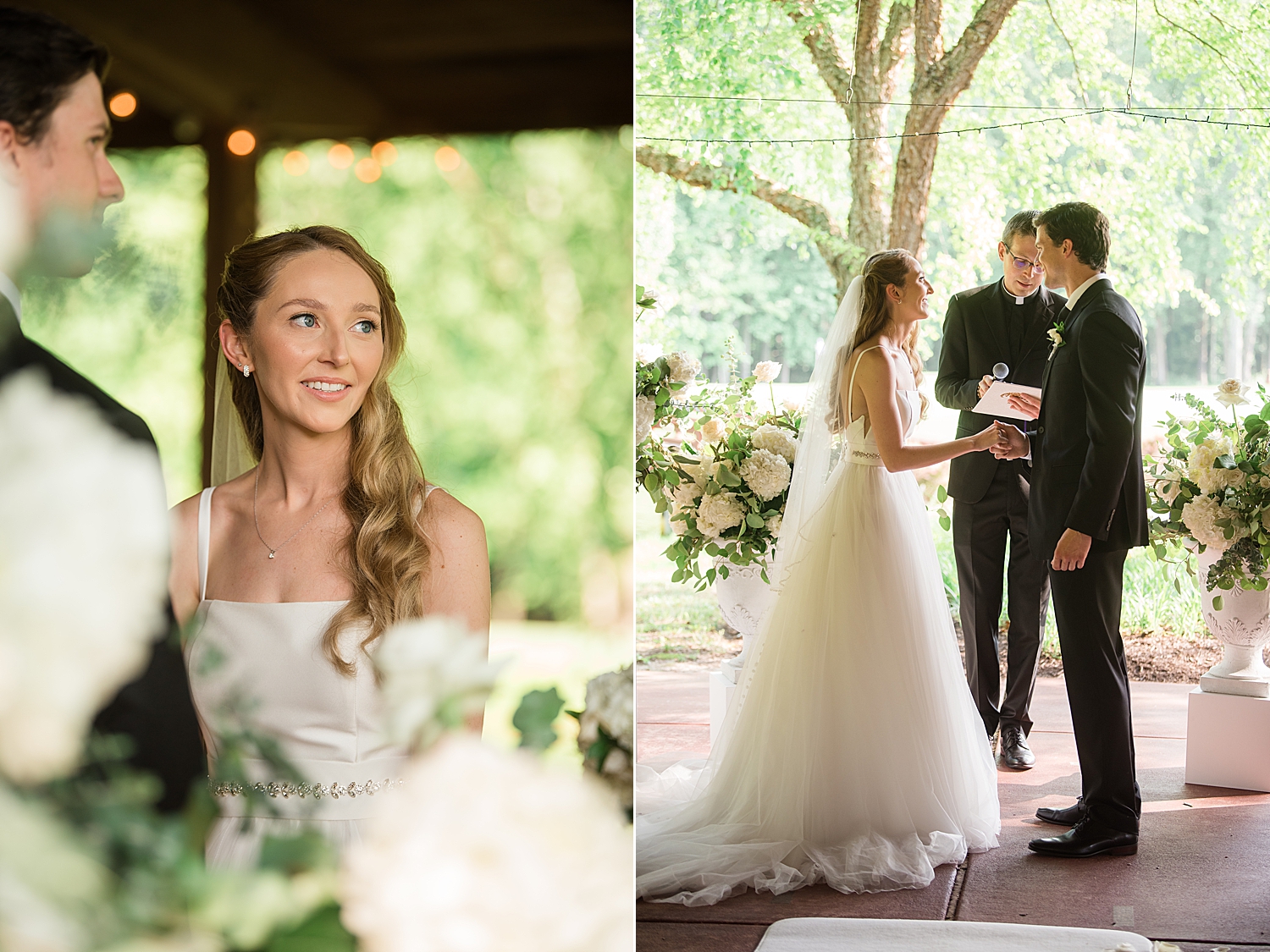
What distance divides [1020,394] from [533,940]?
2468 millimetres

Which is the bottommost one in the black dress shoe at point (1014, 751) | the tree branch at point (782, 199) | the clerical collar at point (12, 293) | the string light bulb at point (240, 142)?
the black dress shoe at point (1014, 751)

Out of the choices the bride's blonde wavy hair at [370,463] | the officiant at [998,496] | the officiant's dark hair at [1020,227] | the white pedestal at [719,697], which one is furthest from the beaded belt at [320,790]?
the officiant's dark hair at [1020,227]

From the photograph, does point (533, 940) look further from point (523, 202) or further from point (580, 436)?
point (523, 202)

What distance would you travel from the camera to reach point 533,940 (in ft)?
4.25

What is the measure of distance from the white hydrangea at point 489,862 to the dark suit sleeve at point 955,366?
2342 millimetres

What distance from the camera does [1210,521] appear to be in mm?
3191

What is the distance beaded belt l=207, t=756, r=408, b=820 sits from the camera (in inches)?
52.3

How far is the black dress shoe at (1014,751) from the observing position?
11.1ft

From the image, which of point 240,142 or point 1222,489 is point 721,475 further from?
point 240,142

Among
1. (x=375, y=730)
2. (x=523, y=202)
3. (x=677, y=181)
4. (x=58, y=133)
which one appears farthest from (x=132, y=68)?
(x=677, y=181)

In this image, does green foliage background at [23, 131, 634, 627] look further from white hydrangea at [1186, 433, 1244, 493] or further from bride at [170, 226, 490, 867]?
white hydrangea at [1186, 433, 1244, 493]

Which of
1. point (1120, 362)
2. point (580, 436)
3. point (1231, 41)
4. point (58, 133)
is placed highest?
point (1231, 41)

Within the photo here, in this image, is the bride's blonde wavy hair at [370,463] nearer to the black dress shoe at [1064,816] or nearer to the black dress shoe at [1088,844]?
the black dress shoe at [1088,844]

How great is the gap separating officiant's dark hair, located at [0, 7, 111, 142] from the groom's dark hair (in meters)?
2.51
